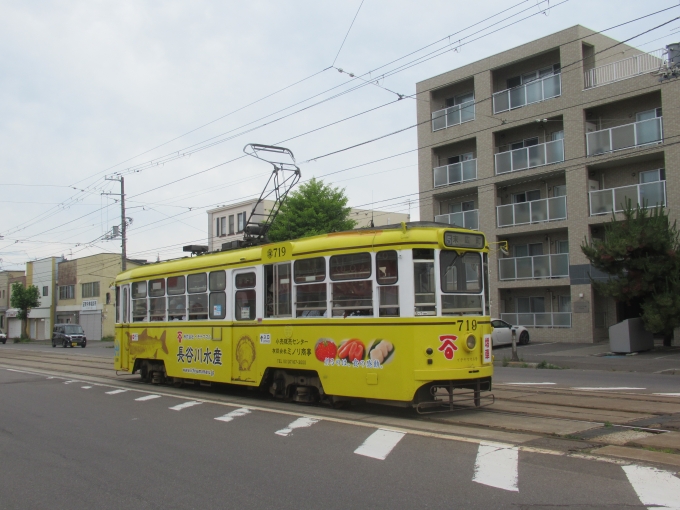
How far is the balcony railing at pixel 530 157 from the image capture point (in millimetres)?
27500

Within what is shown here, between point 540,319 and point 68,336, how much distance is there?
3181cm

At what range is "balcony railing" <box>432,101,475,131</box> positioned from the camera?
3092 centimetres

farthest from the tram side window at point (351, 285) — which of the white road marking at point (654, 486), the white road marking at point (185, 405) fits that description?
the white road marking at point (654, 486)

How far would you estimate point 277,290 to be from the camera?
11.3m

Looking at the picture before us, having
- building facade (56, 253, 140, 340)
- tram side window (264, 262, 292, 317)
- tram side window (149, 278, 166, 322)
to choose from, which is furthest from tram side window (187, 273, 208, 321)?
building facade (56, 253, 140, 340)

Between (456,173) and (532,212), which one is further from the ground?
(456,173)

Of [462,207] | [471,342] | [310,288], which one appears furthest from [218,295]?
[462,207]

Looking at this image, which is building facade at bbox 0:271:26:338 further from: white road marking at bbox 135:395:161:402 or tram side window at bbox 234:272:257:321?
tram side window at bbox 234:272:257:321

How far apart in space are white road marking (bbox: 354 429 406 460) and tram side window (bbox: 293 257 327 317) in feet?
8.21

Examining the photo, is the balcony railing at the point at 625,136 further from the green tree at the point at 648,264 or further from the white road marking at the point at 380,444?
the white road marking at the point at 380,444

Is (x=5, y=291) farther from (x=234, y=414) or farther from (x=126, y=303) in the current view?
(x=234, y=414)

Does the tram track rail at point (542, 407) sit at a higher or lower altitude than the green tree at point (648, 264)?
lower

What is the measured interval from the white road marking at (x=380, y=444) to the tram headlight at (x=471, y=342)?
5.81 ft

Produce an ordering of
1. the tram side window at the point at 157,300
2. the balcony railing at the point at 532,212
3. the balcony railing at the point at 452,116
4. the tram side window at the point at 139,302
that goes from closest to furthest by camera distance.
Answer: the tram side window at the point at 157,300 < the tram side window at the point at 139,302 < the balcony railing at the point at 532,212 < the balcony railing at the point at 452,116
